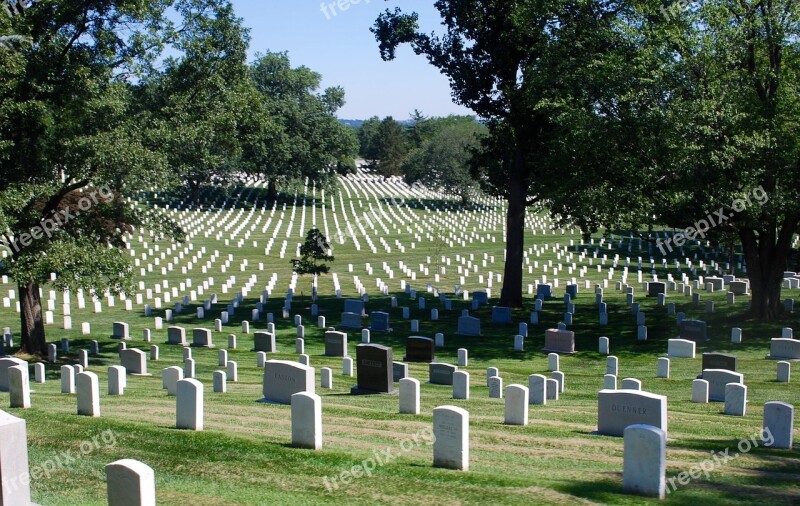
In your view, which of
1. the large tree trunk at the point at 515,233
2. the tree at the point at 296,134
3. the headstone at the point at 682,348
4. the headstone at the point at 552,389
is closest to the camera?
the headstone at the point at 552,389

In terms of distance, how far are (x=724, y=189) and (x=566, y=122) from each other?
4961mm

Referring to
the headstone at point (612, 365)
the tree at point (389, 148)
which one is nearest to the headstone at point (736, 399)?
the headstone at point (612, 365)

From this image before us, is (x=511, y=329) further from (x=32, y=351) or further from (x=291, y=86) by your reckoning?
(x=291, y=86)

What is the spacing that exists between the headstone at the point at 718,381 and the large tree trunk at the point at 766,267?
33.9 feet

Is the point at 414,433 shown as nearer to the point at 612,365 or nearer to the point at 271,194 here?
the point at 612,365

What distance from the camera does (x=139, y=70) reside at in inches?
824

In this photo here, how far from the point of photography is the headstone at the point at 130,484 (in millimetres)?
7316

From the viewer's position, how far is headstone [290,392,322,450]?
1033 centimetres

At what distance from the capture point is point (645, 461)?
8438 mm

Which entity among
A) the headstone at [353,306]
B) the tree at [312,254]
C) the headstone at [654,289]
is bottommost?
the headstone at [353,306]

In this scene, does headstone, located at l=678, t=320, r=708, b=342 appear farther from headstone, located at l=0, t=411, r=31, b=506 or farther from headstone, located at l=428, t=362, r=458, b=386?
headstone, located at l=0, t=411, r=31, b=506

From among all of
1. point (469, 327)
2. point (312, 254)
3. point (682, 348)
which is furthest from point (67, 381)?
point (312, 254)

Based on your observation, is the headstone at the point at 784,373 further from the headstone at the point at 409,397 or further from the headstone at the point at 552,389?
the headstone at the point at 409,397

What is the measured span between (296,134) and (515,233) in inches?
2043
